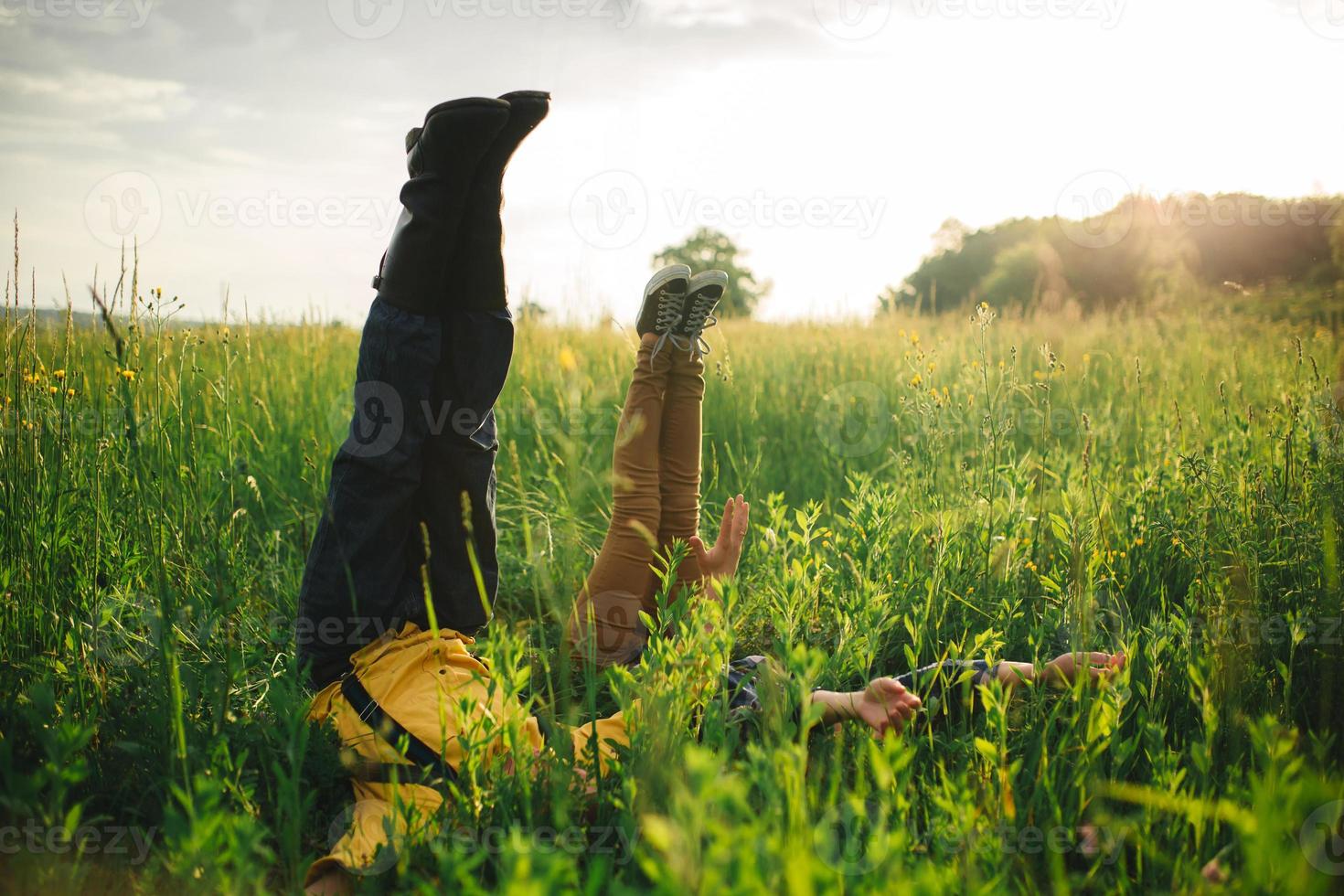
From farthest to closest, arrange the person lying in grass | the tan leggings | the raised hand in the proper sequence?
the raised hand < the tan leggings < the person lying in grass

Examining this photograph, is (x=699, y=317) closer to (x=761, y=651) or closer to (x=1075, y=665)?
(x=761, y=651)

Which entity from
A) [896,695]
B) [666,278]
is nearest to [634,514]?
[666,278]

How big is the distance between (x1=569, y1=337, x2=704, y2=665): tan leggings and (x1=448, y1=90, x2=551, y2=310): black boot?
68 cm

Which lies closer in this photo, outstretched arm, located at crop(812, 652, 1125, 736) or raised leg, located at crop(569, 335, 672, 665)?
outstretched arm, located at crop(812, 652, 1125, 736)

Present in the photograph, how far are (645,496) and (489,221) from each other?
1.07 metres

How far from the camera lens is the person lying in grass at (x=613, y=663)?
1.47m

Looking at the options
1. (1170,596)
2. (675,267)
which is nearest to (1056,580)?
(1170,596)

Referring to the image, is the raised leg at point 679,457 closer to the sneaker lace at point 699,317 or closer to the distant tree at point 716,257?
the sneaker lace at point 699,317

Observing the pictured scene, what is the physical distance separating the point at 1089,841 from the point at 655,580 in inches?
59.5

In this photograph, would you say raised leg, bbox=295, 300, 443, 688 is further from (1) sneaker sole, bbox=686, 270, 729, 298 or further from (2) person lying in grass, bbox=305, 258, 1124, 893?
(1) sneaker sole, bbox=686, 270, 729, 298

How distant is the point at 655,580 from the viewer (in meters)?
2.64

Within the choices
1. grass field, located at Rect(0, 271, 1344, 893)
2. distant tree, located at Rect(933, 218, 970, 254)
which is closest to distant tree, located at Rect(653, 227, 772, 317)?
distant tree, located at Rect(933, 218, 970, 254)

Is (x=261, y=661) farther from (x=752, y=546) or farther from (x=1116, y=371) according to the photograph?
(x=1116, y=371)

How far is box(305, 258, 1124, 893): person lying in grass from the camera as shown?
1.47 m
